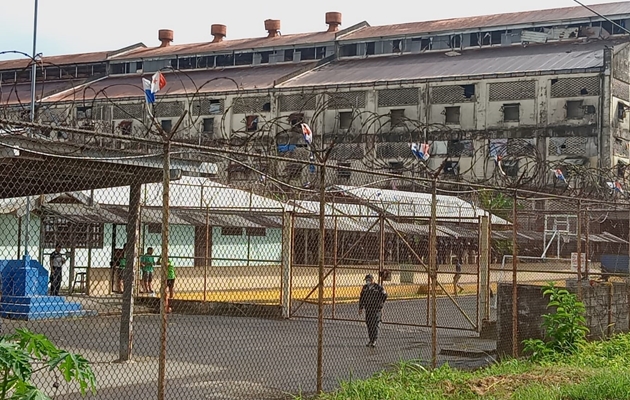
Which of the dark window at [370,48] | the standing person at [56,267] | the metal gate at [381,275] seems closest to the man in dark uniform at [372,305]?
the metal gate at [381,275]

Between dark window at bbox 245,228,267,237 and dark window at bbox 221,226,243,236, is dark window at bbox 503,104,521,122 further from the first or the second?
dark window at bbox 221,226,243,236

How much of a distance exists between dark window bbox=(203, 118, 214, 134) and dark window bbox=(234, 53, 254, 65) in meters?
9.92

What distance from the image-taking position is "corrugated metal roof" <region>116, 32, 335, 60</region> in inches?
2771

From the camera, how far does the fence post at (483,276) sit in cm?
2017

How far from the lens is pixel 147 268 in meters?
26.1

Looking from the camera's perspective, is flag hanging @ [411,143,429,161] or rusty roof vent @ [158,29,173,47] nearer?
flag hanging @ [411,143,429,161]

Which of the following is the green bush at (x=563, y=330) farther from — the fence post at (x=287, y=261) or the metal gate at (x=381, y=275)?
the fence post at (x=287, y=261)

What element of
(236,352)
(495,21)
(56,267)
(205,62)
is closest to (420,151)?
(56,267)

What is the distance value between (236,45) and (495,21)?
19435 millimetres

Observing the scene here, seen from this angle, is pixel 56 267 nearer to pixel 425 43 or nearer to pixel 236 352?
pixel 236 352

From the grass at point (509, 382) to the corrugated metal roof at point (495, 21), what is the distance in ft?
165

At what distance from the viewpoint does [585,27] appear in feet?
201

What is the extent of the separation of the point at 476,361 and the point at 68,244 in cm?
1677

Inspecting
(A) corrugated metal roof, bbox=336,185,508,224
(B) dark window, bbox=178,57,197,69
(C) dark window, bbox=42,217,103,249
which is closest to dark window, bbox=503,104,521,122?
(A) corrugated metal roof, bbox=336,185,508,224
